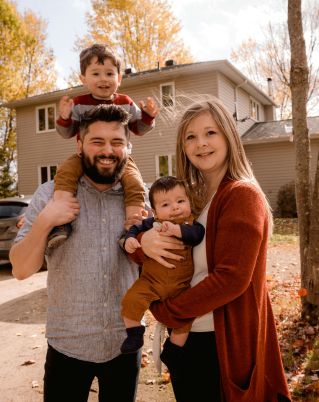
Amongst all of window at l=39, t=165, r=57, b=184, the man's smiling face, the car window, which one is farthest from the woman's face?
window at l=39, t=165, r=57, b=184

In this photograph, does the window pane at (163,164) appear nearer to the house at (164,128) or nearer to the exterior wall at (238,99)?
the house at (164,128)

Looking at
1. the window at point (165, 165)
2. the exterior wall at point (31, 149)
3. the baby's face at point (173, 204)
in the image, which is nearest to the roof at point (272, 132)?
the window at point (165, 165)

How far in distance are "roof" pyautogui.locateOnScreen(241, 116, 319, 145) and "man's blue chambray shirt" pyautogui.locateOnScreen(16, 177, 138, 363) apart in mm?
16747

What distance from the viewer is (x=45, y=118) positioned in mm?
22188

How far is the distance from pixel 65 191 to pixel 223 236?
981mm

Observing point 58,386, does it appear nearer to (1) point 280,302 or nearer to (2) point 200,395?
(2) point 200,395

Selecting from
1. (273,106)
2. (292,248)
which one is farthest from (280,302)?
A: (273,106)

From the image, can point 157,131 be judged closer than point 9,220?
No

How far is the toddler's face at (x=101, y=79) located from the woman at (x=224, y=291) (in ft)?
4.43

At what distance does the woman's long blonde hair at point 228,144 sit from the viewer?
7.30ft

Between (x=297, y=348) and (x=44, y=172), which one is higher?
(x=44, y=172)

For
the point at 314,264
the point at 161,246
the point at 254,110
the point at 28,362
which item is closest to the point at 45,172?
the point at 254,110

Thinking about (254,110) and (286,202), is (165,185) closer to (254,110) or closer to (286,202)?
(286,202)

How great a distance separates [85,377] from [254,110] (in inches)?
902
